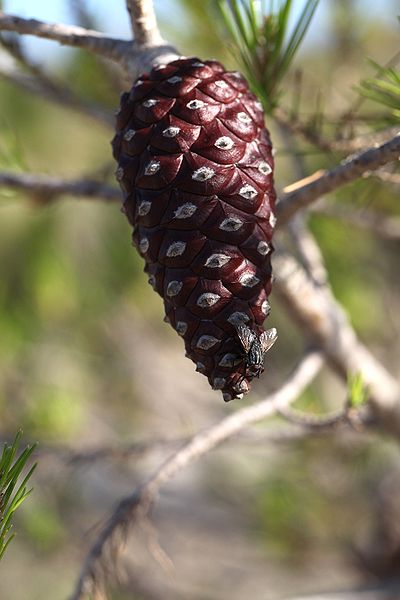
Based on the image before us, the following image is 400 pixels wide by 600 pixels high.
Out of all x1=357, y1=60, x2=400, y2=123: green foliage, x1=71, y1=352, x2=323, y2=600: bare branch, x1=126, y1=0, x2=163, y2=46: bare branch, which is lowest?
x1=71, y1=352, x2=323, y2=600: bare branch

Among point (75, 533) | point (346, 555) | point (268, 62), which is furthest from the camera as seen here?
point (75, 533)

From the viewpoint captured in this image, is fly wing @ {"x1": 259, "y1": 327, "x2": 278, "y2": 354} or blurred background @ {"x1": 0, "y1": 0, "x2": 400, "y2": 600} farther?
blurred background @ {"x1": 0, "y1": 0, "x2": 400, "y2": 600}

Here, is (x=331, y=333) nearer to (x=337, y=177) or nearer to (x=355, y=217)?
(x=355, y=217)

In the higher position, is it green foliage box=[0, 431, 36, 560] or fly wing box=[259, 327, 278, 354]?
fly wing box=[259, 327, 278, 354]

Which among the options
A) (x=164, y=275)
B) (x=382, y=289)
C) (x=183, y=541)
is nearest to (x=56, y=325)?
(x=183, y=541)

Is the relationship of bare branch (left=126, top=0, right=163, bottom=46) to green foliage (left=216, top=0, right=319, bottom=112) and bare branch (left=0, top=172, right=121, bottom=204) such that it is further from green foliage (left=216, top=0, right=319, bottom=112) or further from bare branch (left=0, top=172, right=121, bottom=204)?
bare branch (left=0, top=172, right=121, bottom=204)

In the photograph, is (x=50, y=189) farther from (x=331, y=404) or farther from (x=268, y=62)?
(x=331, y=404)

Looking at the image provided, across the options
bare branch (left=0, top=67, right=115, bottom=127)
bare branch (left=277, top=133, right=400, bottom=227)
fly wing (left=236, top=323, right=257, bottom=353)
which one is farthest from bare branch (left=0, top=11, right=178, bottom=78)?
bare branch (left=0, top=67, right=115, bottom=127)

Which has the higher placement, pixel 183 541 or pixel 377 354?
pixel 377 354
